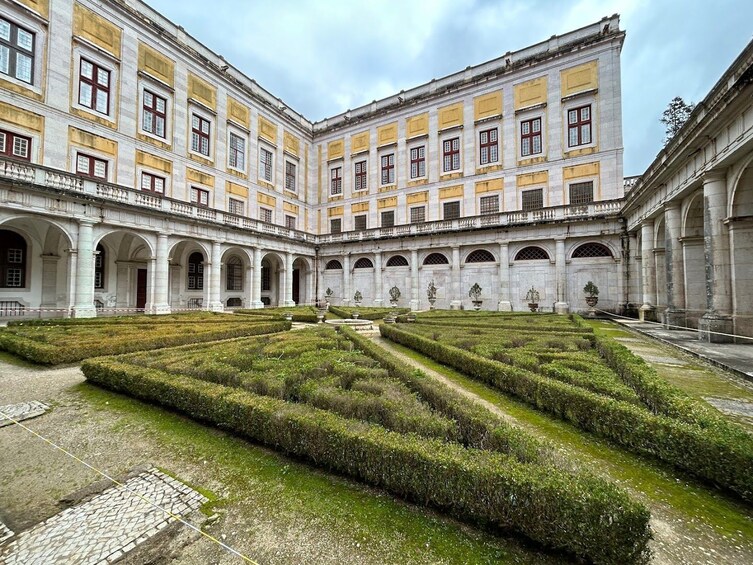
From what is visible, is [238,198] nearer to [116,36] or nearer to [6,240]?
[116,36]

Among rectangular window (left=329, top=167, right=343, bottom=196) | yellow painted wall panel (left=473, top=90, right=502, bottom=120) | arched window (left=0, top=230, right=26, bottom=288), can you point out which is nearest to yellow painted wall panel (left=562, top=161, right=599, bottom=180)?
yellow painted wall panel (left=473, top=90, right=502, bottom=120)

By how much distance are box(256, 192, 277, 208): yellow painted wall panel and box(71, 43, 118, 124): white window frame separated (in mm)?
11517

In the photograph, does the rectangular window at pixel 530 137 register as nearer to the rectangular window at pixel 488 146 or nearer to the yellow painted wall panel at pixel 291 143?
the rectangular window at pixel 488 146

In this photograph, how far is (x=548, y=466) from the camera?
2861 mm

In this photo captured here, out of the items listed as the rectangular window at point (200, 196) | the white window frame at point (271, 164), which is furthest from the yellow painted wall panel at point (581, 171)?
the rectangular window at point (200, 196)

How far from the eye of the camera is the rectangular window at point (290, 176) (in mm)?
34219

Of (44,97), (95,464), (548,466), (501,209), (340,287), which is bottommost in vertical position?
(95,464)

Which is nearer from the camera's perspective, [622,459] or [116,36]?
[622,459]

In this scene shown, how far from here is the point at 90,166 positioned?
2006 centimetres

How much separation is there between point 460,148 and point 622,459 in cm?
2908

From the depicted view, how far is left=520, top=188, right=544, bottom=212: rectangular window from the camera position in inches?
1014

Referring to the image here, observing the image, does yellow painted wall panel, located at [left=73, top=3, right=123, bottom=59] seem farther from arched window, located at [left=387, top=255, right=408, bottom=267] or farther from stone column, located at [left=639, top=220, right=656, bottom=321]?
stone column, located at [left=639, top=220, right=656, bottom=321]

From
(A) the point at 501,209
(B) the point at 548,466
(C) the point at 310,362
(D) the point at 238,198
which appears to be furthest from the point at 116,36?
(B) the point at 548,466

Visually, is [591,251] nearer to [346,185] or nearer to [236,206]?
[346,185]
